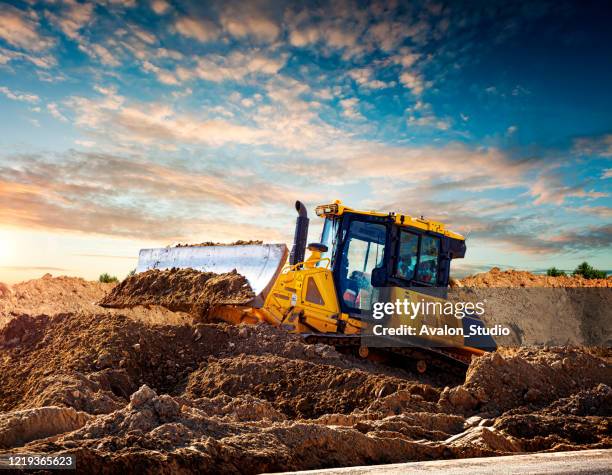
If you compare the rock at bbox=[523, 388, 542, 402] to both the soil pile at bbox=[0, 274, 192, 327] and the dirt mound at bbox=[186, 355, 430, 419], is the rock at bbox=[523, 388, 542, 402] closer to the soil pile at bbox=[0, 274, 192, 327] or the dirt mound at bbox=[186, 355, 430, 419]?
the dirt mound at bbox=[186, 355, 430, 419]

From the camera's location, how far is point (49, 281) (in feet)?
77.4

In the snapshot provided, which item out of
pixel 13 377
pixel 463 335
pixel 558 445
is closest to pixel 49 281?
pixel 13 377

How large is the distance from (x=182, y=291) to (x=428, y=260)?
4850 mm

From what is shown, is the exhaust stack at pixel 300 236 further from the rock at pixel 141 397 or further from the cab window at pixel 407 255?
the rock at pixel 141 397

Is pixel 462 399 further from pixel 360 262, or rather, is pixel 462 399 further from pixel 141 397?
pixel 360 262

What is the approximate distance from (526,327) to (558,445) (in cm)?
1864

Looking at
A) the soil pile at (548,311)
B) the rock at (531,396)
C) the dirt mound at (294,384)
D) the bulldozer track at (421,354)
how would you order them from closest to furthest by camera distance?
the rock at (531,396) → the dirt mound at (294,384) → the bulldozer track at (421,354) → the soil pile at (548,311)

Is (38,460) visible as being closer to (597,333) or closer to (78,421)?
(78,421)

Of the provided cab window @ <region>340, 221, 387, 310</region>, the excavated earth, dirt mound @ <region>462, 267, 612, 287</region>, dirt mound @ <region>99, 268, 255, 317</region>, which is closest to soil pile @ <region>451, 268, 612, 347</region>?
dirt mound @ <region>462, 267, 612, 287</region>

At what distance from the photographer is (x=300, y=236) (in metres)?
11.8

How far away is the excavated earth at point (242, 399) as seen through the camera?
15.2 feet

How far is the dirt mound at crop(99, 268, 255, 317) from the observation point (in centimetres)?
1122

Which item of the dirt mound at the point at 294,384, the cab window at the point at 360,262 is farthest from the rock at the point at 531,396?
the cab window at the point at 360,262

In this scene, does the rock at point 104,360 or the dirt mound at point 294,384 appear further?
the rock at point 104,360
